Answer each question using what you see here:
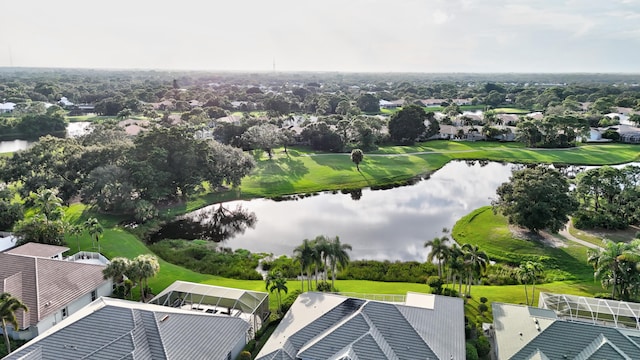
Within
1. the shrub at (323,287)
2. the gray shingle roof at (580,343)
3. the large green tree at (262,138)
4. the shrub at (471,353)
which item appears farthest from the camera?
the large green tree at (262,138)

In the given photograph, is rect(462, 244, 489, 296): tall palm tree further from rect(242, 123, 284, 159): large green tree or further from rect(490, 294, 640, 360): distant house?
rect(242, 123, 284, 159): large green tree

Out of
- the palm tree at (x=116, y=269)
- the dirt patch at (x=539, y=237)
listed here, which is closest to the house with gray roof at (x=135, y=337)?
the palm tree at (x=116, y=269)

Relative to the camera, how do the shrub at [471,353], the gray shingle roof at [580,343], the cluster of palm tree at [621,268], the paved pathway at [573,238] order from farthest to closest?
the paved pathway at [573,238] < the cluster of palm tree at [621,268] < the shrub at [471,353] < the gray shingle roof at [580,343]

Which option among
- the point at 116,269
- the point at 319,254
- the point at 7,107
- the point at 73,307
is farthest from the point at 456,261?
the point at 7,107

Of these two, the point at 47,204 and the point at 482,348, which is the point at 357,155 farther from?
the point at 482,348

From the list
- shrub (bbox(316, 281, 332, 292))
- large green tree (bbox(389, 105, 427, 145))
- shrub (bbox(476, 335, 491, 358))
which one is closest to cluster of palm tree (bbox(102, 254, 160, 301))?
shrub (bbox(316, 281, 332, 292))

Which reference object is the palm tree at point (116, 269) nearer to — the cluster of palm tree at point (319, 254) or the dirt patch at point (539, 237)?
the cluster of palm tree at point (319, 254)
